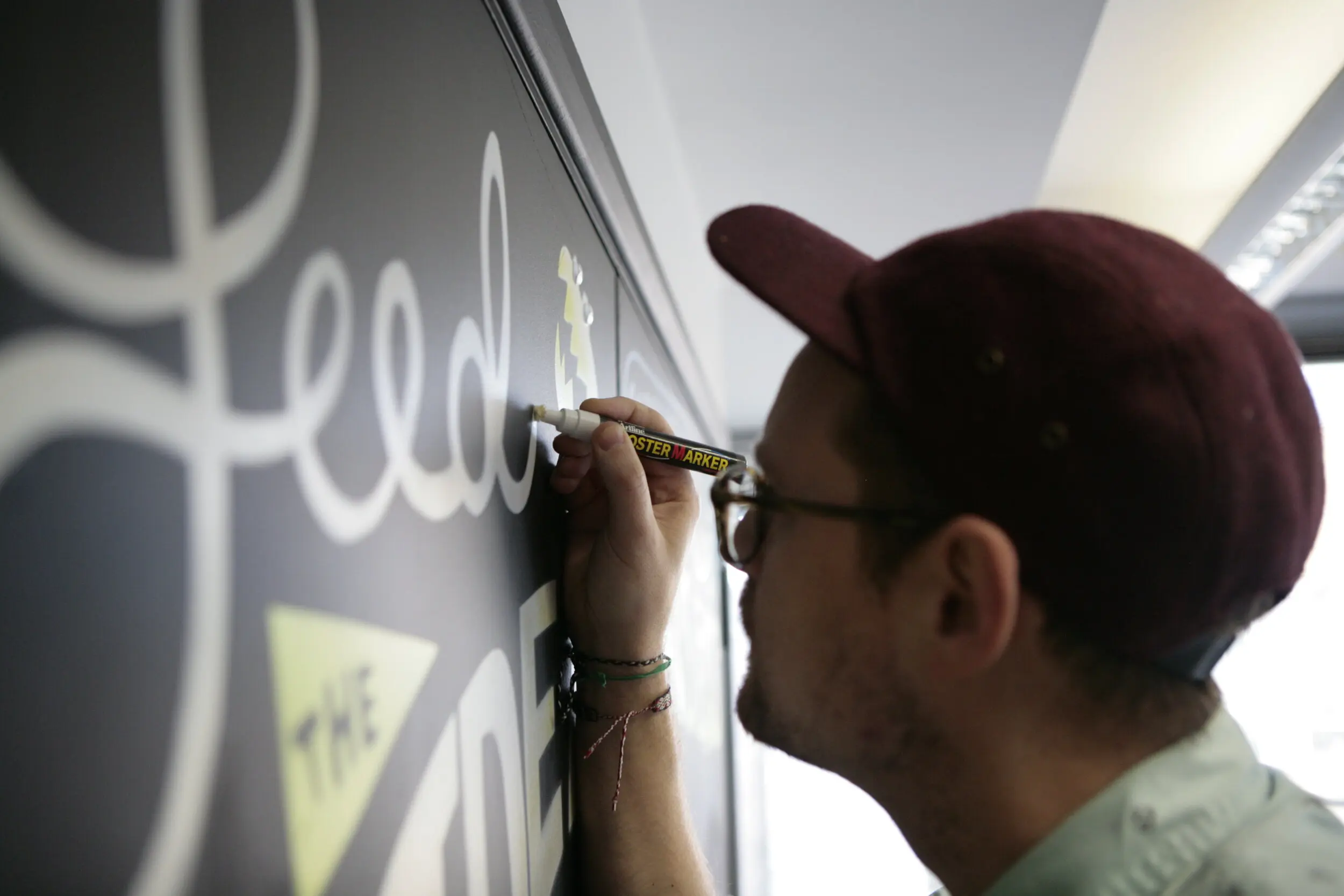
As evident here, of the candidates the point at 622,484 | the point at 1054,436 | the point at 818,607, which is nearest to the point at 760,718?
the point at 818,607

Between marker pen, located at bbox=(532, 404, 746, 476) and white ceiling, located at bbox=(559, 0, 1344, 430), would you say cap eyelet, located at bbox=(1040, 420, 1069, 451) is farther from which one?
white ceiling, located at bbox=(559, 0, 1344, 430)

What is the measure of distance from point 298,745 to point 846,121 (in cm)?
151

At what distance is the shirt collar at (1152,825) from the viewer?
51 centimetres

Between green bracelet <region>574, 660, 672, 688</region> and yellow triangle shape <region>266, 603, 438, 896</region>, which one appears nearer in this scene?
yellow triangle shape <region>266, 603, 438, 896</region>

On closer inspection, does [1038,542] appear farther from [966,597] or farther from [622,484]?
[622,484]

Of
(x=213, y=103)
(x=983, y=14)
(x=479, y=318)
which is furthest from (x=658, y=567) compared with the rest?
(x=983, y=14)

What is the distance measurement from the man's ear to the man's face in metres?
0.03

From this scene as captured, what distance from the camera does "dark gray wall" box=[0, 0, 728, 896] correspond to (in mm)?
251

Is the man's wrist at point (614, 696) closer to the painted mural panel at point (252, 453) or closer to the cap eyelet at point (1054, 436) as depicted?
the painted mural panel at point (252, 453)

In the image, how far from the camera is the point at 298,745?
1.20 ft

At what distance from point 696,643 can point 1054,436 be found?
1315mm

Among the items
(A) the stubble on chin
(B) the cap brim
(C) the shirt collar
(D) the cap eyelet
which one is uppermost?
(B) the cap brim

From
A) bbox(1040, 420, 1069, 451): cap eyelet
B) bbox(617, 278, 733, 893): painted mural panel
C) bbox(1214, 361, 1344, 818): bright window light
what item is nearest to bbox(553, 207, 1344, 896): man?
bbox(1040, 420, 1069, 451): cap eyelet

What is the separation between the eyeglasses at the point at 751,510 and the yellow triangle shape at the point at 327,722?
0.31 m
